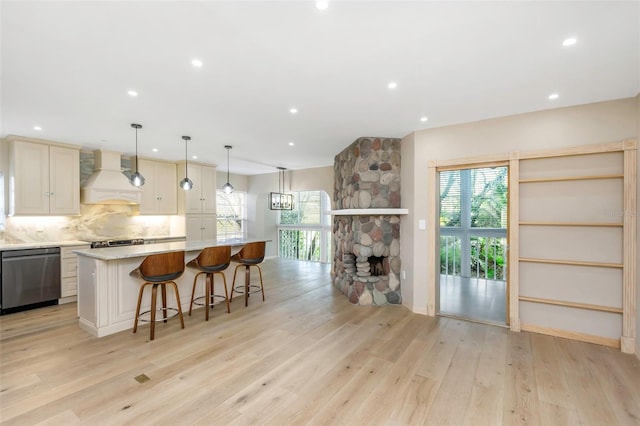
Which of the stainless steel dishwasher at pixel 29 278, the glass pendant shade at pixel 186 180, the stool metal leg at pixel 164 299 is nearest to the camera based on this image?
the stool metal leg at pixel 164 299

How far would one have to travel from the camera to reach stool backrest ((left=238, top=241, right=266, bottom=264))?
13.8 feet

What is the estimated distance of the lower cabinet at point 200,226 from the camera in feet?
21.2

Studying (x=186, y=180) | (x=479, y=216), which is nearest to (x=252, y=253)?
(x=186, y=180)

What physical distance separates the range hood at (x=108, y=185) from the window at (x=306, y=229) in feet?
13.9

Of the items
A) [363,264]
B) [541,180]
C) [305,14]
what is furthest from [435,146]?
[305,14]

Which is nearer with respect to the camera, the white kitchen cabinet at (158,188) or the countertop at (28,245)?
the countertop at (28,245)

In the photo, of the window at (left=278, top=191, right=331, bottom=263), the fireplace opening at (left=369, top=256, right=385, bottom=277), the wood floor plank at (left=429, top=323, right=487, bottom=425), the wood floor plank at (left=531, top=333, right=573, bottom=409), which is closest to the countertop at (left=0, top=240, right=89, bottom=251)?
the fireplace opening at (left=369, top=256, right=385, bottom=277)

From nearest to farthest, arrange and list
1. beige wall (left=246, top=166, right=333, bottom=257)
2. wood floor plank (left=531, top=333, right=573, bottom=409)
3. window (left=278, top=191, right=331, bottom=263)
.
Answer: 1. wood floor plank (left=531, top=333, right=573, bottom=409)
2. beige wall (left=246, top=166, right=333, bottom=257)
3. window (left=278, top=191, right=331, bottom=263)

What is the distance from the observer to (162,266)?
10.5 feet

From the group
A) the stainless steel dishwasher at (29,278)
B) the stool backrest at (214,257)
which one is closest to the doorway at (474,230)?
the stool backrest at (214,257)

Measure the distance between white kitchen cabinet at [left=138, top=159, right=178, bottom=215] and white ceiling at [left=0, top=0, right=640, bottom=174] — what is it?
82.5 inches

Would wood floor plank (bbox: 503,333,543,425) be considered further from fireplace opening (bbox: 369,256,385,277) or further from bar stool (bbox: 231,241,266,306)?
bar stool (bbox: 231,241,266,306)

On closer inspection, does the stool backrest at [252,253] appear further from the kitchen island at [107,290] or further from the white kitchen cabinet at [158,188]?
the white kitchen cabinet at [158,188]

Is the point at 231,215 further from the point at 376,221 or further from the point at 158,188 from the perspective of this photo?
the point at 376,221
